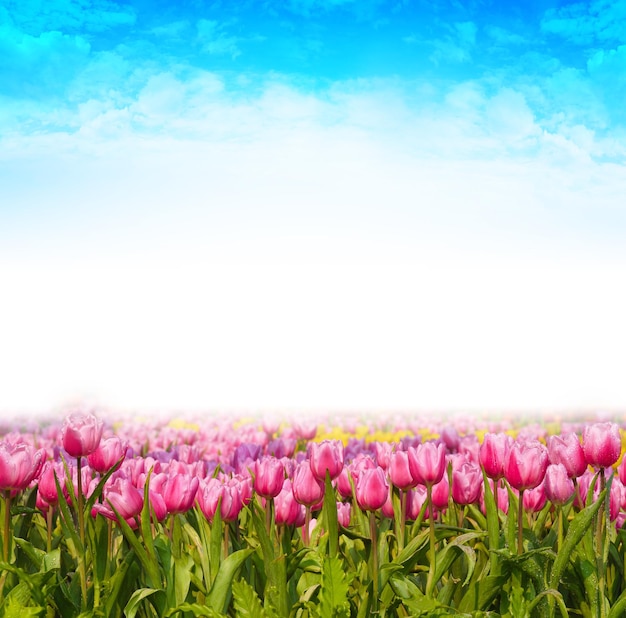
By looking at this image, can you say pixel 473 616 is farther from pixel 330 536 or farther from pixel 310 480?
pixel 310 480

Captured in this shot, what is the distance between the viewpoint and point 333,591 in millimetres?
3033

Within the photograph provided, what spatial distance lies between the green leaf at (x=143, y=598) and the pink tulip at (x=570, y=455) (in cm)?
208

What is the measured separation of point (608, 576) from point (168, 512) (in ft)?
7.42

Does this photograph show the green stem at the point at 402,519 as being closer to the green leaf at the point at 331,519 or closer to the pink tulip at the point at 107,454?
the green leaf at the point at 331,519

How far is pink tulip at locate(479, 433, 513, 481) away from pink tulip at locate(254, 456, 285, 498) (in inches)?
40.4

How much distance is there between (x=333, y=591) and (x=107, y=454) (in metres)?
1.58

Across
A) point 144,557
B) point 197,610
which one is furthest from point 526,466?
point 144,557

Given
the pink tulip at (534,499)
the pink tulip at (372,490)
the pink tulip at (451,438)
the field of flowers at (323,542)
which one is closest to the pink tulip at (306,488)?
the field of flowers at (323,542)

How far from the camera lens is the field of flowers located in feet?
10.7

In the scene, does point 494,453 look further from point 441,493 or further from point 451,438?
point 451,438

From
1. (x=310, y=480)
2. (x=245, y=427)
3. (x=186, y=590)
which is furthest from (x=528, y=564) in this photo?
(x=245, y=427)

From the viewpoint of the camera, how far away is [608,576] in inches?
149

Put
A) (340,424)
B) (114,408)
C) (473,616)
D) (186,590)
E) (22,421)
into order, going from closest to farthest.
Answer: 1. (473,616)
2. (186,590)
3. (340,424)
4. (22,421)
5. (114,408)

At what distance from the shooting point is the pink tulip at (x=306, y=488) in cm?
387
